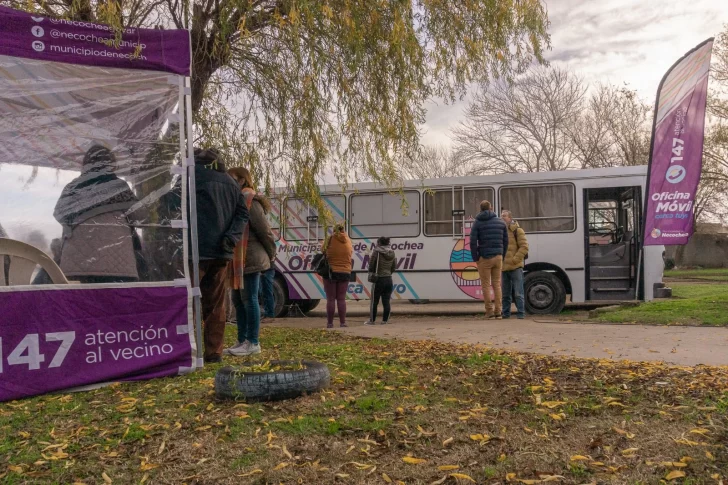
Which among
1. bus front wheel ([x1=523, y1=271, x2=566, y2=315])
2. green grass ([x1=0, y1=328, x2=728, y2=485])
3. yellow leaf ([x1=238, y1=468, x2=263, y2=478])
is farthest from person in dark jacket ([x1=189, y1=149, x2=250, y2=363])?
bus front wheel ([x1=523, y1=271, x2=566, y2=315])

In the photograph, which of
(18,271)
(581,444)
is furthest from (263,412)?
(18,271)

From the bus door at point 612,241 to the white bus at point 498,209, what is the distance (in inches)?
0.8

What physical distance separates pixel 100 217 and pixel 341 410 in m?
2.81

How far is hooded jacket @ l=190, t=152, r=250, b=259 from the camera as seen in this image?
6.02 metres

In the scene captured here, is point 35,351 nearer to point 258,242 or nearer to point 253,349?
point 253,349

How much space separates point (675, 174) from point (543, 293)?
3.30 m

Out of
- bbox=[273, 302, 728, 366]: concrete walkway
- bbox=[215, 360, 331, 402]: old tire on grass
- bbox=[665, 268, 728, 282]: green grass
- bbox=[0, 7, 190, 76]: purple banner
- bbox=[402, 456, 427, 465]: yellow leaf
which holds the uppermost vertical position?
bbox=[0, 7, 190, 76]: purple banner

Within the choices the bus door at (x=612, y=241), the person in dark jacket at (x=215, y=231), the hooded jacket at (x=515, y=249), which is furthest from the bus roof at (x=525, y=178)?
the person in dark jacket at (x=215, y=231)

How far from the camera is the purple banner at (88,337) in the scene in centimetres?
493

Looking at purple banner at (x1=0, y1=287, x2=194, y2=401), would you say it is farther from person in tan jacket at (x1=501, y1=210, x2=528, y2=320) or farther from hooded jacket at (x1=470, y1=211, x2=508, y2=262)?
person in tan jacket at (x1=501, y1=210, x2=528, y2=320)

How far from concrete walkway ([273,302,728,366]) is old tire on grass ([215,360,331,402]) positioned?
3.29 m

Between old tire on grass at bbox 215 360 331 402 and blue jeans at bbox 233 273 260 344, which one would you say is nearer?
old tire on grass at bbox 215 360 331 402

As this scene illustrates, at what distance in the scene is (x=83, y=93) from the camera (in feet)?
18.6

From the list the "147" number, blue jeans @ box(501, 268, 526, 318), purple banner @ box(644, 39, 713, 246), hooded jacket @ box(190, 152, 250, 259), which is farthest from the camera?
blue jeans @ box(501, 268, 526, 318)
